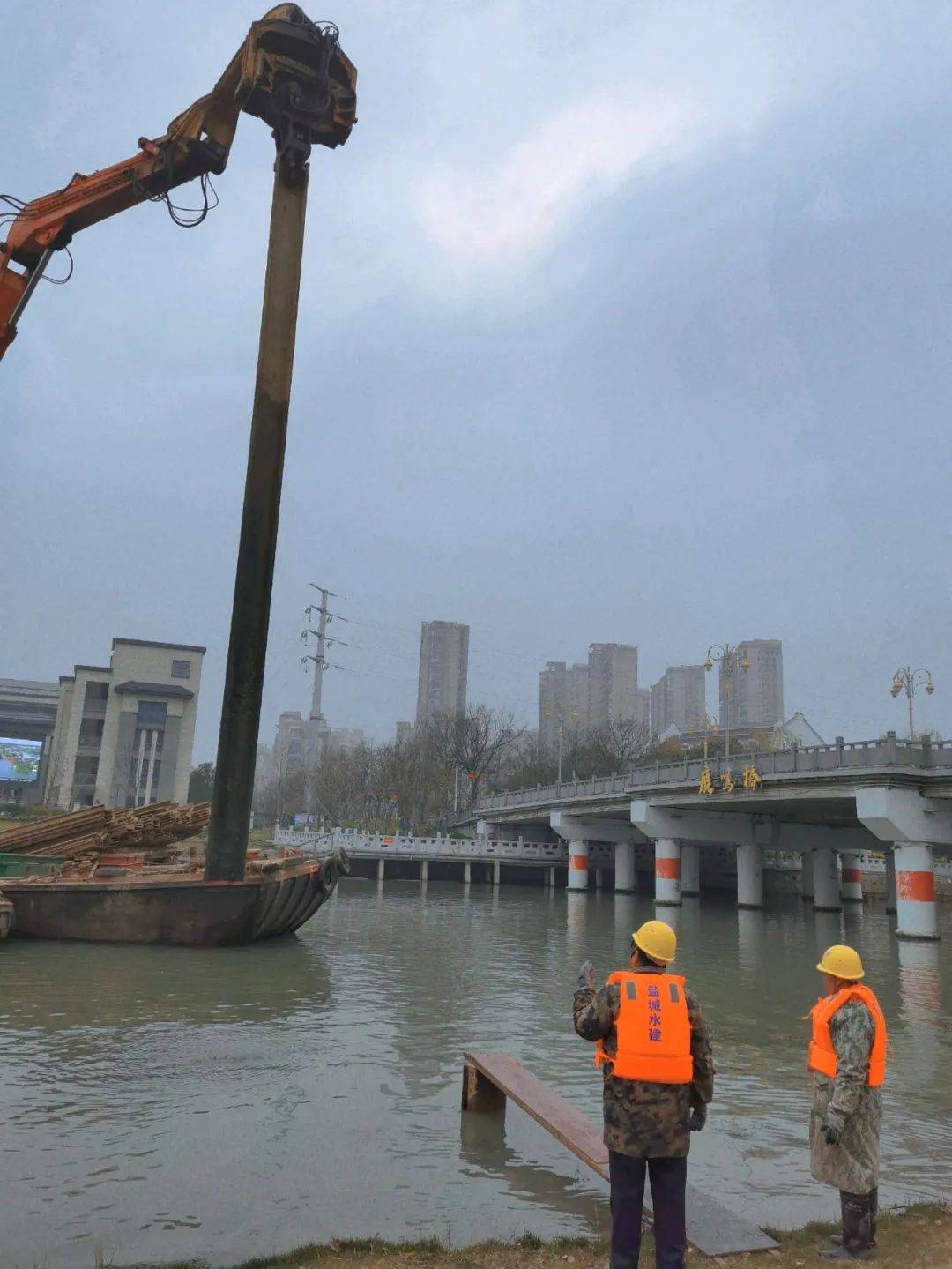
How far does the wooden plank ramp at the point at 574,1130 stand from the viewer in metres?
5.71

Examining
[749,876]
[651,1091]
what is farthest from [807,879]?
[651,1091]

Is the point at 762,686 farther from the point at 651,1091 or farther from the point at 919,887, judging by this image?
the point at 651,1091

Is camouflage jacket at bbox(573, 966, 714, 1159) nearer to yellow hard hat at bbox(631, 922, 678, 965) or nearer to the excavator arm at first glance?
yellow hard hat at bbox(631, 922, 678, 965)

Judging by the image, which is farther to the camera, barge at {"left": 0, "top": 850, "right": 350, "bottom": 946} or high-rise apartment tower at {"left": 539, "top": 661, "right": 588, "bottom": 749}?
high-rise apartment tower at {"left": 539, "top": 661, "right": 588, "bottom": 749}

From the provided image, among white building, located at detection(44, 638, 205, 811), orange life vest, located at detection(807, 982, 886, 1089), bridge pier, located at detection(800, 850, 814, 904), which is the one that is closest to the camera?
orange life vest, located at detection(807, 982, 886, 1089)

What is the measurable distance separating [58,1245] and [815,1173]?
491 cm

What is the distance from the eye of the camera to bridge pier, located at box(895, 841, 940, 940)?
3238cm

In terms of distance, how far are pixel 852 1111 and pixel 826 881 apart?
45.9 meters

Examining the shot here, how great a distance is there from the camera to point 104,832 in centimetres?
2686

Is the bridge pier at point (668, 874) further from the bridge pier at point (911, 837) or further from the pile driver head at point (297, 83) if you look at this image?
the pile driver head at point (297, 83)

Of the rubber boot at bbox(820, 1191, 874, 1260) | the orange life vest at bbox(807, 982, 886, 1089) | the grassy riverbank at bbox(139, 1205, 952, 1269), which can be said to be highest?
the orange life vest at bbox(807, 982, 886, 1089)

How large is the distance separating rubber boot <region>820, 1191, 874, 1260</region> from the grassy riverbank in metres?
0.11

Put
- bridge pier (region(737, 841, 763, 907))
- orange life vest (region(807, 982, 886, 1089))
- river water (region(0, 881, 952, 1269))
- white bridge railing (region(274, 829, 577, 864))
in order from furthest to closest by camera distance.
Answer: white bridge railing (region(274, 829, 577, 864)), bridge pier (region(737, 841, 763, 907)), river water (region(0, 881, 952, 1269)), orange life vest (region(807, 982, 886, 1089))

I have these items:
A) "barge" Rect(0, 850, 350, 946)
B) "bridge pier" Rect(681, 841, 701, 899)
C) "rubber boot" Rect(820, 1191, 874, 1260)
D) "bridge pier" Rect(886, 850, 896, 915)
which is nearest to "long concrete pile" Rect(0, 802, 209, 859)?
"barge" Rect(0, 850, 350, 946)
